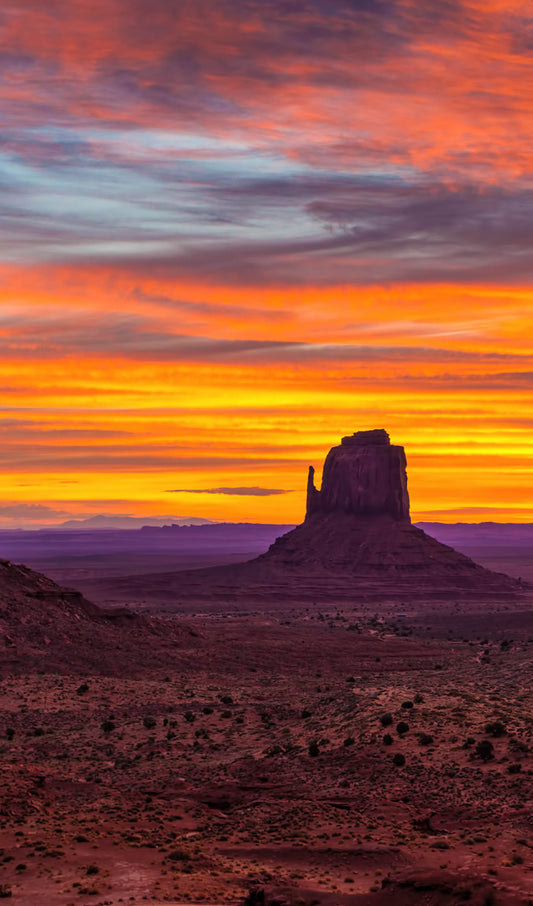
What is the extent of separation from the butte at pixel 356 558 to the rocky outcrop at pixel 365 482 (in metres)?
0.19

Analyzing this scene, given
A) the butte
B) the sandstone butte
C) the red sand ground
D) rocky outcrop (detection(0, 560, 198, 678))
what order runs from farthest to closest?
the sandstone butte < the butte < rocky outcrop (detection(0, 560, 198, 678)) < the red sand ground

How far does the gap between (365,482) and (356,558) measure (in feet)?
58.2

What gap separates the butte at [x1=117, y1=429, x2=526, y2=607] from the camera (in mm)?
153375

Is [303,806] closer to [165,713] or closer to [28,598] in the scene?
[165,713]

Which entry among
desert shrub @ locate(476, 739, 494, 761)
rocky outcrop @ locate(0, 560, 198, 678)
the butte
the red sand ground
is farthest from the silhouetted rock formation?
desert shrub @ locate(476, 739, 494, 761)

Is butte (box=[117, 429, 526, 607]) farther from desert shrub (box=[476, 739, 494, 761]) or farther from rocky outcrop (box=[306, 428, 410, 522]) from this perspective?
desert shrub (box=[476, 739, 494, 761])

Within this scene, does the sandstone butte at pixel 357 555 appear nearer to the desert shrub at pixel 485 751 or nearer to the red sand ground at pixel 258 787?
the red sand ground at pixel 258 787

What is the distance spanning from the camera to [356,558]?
16950 centimetres

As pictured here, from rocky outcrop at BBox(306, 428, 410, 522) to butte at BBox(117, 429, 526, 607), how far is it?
0.61ft

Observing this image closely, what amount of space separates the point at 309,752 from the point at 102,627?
1560 inches

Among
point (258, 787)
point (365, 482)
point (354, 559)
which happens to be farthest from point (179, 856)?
point (365, 482)

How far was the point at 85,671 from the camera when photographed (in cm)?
6525

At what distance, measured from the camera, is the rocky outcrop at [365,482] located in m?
180

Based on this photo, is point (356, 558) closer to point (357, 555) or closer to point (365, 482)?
point (357, 555)
